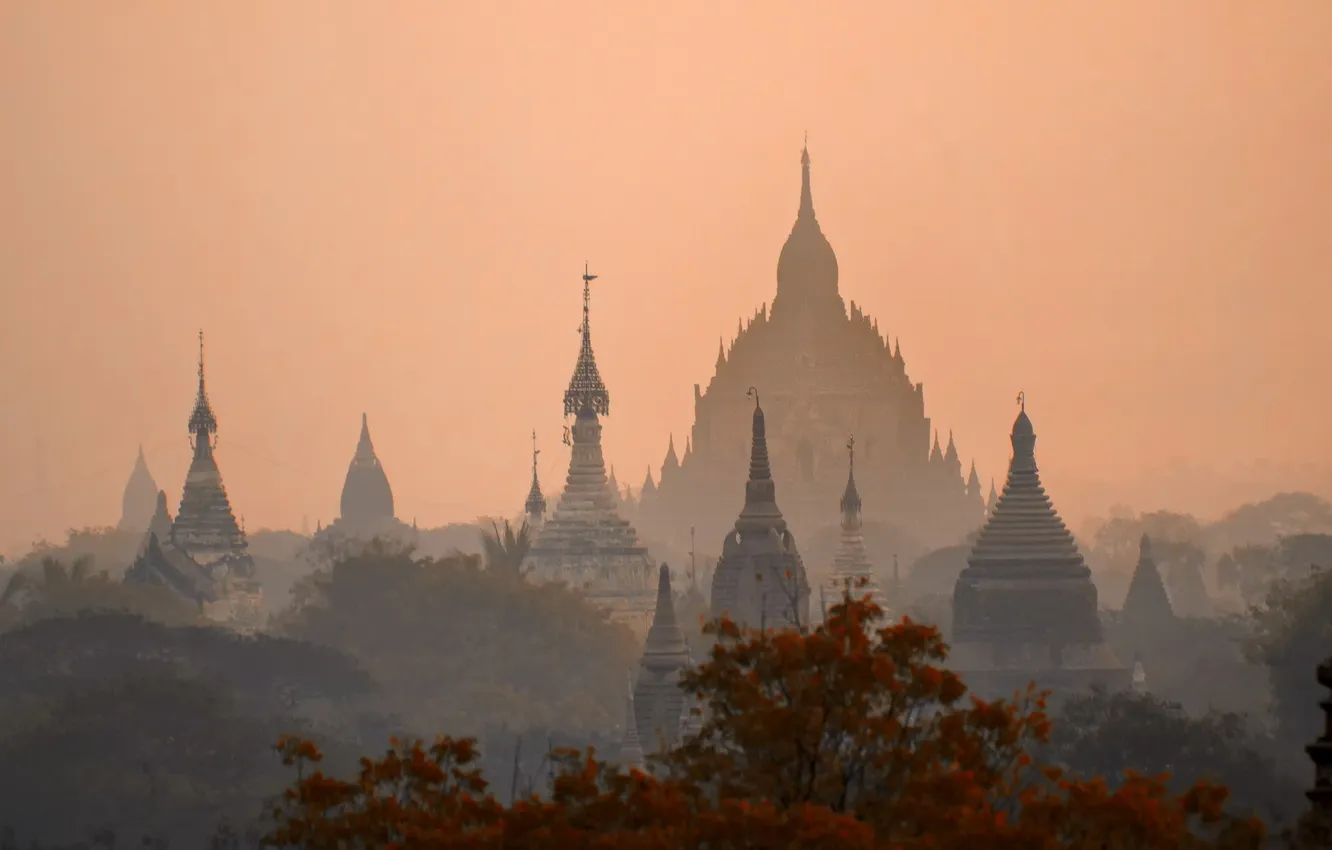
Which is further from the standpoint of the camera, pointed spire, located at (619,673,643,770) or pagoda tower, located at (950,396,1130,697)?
pagoda tower, located at (950,396,1130,697)

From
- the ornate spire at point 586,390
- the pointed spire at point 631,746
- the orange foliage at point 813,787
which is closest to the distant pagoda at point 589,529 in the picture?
the ornate spire at point 586,390

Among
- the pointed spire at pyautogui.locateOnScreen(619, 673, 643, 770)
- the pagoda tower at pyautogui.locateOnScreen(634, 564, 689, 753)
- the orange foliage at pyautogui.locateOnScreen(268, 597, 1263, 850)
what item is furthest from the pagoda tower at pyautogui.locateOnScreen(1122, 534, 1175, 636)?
the orange foliage at pyautogui.locateOnScreen(268, 597, 1263, 850)

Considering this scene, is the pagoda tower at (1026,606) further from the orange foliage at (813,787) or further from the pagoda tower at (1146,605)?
the orange foliage at (813,787)

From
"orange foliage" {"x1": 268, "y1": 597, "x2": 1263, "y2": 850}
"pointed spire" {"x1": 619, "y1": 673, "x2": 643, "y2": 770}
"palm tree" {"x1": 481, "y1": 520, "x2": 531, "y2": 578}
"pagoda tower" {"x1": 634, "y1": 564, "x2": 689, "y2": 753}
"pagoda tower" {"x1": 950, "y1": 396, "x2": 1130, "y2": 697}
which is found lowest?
"orange foliage" {"x1": 268, "y1": 597, "x2": 1263, "y2": 850}

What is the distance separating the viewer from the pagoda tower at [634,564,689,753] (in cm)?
9388

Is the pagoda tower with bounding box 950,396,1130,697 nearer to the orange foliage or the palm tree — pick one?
the palm tree

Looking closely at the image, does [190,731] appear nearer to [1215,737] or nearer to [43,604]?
[1215,737]

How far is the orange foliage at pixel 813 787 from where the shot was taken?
45562 millimetres

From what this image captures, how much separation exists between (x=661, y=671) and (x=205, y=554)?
2082 inches

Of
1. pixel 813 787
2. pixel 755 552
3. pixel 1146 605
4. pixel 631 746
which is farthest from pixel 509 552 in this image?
pixel 813 787

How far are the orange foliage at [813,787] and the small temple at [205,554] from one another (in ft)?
296

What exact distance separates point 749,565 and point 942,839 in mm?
68599

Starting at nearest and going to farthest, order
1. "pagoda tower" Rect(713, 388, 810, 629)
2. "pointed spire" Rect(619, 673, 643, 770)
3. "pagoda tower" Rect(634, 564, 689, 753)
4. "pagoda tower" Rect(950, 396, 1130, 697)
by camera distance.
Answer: "pointed spire" Rect(619, 673, 643, 770)
"pagoda tower" Rect(634, 564, 689, 753)
"pagoda tower" Rect(713, 388, 810, 629)
"pagoda tower" Rect(950, 396, 1130, 697)

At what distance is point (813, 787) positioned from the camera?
159 ft
